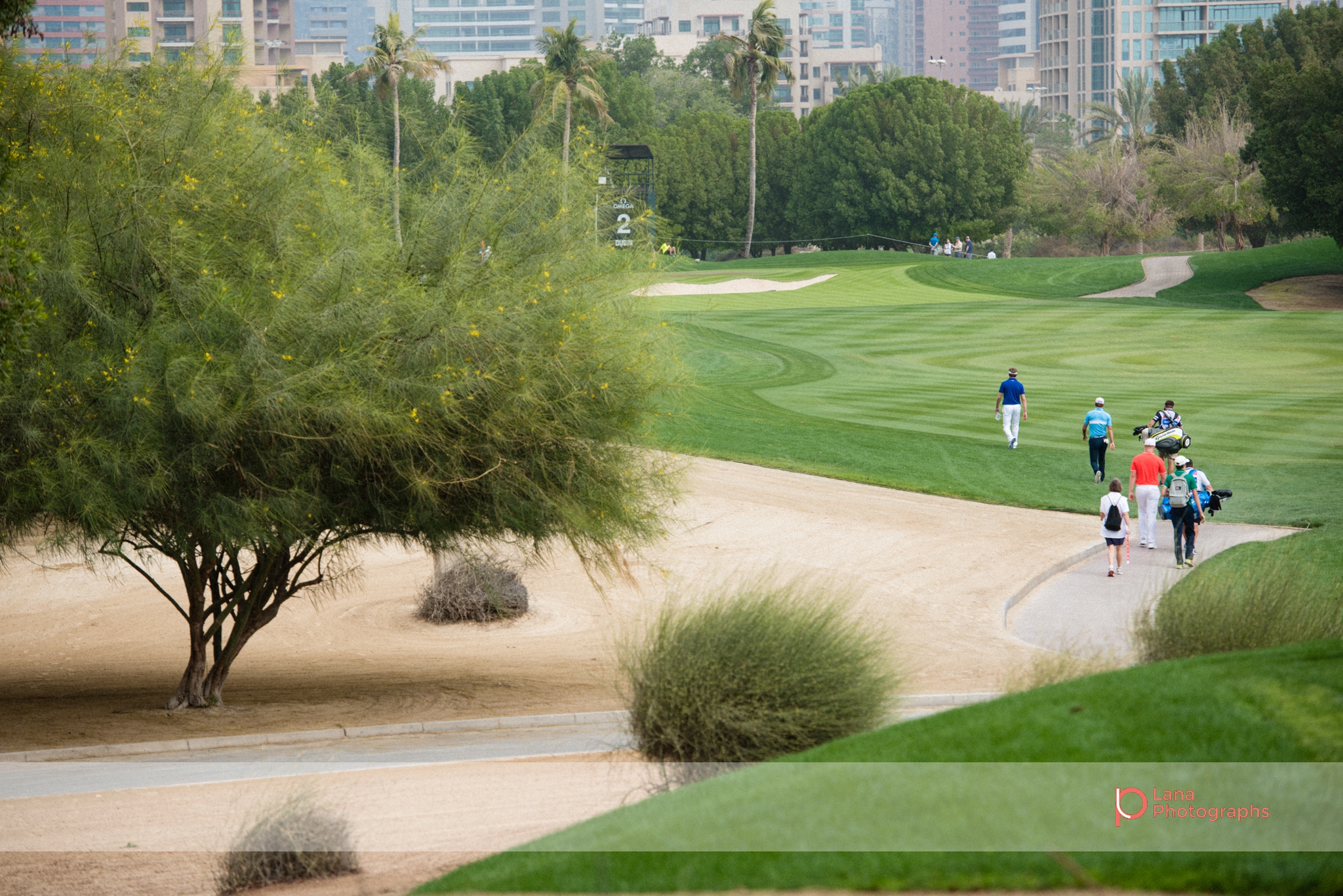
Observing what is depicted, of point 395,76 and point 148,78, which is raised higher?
point 395,76

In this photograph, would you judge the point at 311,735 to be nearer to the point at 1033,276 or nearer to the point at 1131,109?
the point at 1033,276

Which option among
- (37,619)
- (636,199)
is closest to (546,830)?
(636,199)

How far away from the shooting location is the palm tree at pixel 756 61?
74.8 meters

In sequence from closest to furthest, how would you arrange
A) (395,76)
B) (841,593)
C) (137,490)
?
1. (841,593)
2. (137,490)
3. (395,76)

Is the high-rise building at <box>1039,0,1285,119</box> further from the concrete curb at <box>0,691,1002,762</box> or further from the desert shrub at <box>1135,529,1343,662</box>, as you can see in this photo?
the concrete curb at <box>0,691,1002,762</box>

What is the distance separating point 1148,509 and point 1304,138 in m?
38.7

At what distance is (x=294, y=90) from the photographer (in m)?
13.8

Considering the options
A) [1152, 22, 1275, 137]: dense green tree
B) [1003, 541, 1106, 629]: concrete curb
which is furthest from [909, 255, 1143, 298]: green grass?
[1003, 541, 1106, 629]: concrete curb

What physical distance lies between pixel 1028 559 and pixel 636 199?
8.45 m

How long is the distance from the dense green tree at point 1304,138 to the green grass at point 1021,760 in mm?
49192

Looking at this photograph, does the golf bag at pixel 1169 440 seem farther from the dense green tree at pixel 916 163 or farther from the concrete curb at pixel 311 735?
the dense green tree at pixel 916 163

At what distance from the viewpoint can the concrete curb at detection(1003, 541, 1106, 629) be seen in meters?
17.4

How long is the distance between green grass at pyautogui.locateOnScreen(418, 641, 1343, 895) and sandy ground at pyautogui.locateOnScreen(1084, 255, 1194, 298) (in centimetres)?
5389

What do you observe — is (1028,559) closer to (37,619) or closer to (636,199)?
(636,199)
